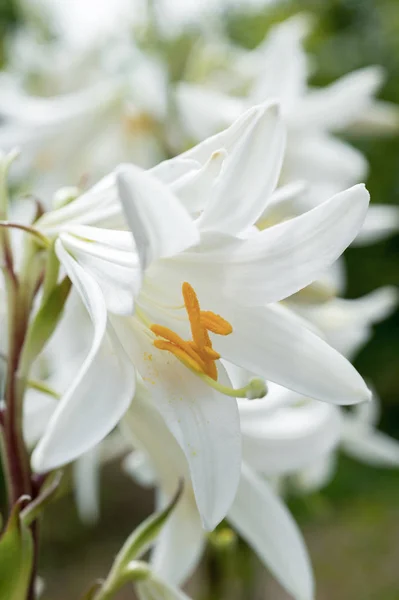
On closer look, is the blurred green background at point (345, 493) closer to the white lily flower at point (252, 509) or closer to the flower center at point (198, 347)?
the white lily flower at point (252, 509)

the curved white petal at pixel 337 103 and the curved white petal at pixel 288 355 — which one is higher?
the curved white petal at pixel 288 355

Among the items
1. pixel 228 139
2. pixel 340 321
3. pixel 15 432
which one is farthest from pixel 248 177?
pixel 340 321

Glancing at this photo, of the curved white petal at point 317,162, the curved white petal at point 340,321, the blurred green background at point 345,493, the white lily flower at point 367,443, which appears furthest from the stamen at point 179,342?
the blurred green background at point 345,493

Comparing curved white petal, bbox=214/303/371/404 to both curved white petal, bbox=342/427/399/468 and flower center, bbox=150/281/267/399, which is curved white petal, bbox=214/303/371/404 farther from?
curved white petal, bbox=342/427/399/468

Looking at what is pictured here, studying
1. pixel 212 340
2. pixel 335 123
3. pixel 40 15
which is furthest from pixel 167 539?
pixel 40 15

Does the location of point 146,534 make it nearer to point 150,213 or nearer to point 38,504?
point 38,504

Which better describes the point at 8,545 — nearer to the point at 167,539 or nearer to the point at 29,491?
the point at 29,491
